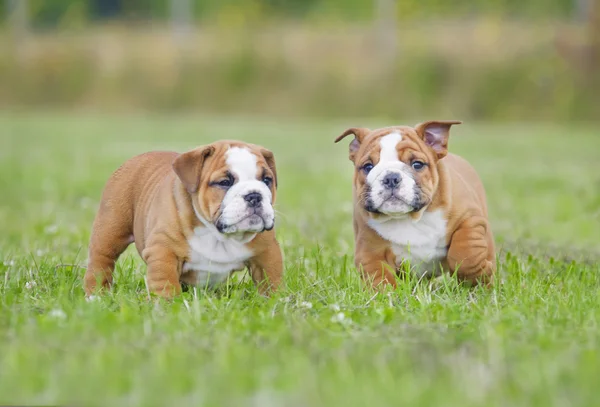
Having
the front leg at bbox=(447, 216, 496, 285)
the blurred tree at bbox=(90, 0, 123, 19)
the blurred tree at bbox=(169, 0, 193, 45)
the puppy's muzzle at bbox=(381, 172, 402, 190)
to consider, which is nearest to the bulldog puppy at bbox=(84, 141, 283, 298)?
the puppy's muzzle at bbox=(381, 172, 402, 190)

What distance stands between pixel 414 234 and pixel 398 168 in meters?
0.36

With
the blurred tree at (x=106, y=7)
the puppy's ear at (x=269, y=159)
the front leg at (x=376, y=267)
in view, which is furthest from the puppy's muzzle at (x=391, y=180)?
the blurred tree at (x=106, y=7)

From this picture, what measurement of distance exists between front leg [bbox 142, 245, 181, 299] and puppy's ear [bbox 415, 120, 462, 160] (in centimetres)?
136

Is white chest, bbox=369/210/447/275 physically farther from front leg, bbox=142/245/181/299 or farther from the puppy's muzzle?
front leg, bbox=142/245/181/299

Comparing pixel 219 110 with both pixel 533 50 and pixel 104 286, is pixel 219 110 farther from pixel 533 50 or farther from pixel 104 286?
pixel 104 286

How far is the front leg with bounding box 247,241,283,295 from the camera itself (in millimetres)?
4441

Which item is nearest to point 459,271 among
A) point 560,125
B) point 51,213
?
point 51,213

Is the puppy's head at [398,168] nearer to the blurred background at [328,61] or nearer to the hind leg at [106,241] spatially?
the hind leg at [106,241]

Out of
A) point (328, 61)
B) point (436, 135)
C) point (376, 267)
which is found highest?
point (436, 135)

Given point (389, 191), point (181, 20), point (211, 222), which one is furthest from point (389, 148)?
point (181, 20)

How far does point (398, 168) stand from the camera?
4438 mm

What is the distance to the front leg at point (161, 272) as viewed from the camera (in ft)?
14.0

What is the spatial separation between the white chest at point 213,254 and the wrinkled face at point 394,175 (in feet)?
2.10

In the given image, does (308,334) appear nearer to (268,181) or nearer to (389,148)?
(268,181)
